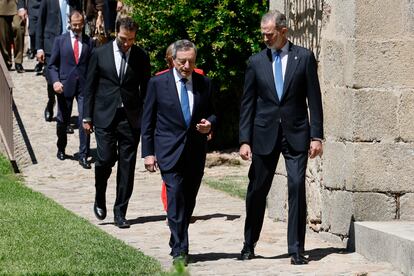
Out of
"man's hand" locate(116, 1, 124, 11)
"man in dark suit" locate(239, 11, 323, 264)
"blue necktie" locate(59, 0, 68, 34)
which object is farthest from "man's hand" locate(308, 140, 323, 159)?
"man's hand" locate(116, 1, 124, 11)

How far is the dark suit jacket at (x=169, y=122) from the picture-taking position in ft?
34.3

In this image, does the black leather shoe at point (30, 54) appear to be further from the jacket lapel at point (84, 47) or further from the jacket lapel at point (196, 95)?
the jacket lapel at point (196, 95)

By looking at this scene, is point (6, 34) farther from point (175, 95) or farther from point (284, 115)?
point (284, 115)

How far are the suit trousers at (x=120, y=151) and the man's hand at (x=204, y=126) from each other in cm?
200

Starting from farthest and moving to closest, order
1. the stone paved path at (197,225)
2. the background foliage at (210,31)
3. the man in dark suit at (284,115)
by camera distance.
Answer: the background foliage at (210,31)
the man in dark suit at (284,115)
the stone paved path at (197,225)

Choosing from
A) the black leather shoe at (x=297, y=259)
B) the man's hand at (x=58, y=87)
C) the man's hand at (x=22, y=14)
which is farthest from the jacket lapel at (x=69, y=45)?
the black leather shoe at (x=297, y=259)

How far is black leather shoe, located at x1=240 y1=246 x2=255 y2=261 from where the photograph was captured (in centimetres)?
1062

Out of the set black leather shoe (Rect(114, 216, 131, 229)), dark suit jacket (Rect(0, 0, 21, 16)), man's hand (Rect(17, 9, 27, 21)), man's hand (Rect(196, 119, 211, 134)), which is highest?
dark suit jacket (Rect(0, 0, 21, 16))

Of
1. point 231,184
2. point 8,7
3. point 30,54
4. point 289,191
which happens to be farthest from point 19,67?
point 289,191

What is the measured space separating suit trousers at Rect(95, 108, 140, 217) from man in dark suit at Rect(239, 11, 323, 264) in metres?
2.01

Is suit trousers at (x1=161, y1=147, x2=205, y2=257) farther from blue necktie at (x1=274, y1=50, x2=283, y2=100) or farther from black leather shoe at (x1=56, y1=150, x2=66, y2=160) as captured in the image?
black leather shoe at (x1=56, y1=150, x2=66, y2=160)

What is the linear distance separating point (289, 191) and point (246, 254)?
0.60m

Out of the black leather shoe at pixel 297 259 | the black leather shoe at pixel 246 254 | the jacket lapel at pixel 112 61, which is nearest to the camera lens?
the black leather shoe at pixel 297 259

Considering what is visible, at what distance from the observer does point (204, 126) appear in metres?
10.4
